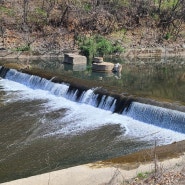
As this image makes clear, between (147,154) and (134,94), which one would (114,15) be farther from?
(147,154)

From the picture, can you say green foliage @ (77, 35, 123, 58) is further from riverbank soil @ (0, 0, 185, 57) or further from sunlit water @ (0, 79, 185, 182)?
sunlit water @ (0, 79, 185, 182)

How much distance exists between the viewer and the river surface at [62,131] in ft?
37.8

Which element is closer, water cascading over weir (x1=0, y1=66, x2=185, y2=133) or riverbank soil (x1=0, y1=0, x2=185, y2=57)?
water cascading over weir (x1=0, y1=66, x2=185, y2=133)

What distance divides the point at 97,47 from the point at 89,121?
16841 mm

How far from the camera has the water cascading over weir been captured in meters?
14.5

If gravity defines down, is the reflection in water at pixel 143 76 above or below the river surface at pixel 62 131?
above

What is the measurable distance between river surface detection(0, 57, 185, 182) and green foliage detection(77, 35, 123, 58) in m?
9.69

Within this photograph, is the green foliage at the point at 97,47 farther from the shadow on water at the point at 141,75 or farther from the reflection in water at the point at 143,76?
the reflection in water at the point at 143,76

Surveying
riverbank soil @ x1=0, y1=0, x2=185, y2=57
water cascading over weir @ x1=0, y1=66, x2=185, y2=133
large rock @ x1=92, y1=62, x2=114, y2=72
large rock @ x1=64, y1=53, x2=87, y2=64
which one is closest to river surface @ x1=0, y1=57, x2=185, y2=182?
water cascading over weir @ x1=0, y1=66, x2=185, y2=133

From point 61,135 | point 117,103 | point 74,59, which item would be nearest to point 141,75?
point 74,59

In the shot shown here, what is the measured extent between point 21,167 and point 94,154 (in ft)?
7.10

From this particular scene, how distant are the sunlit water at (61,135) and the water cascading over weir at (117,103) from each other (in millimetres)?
277

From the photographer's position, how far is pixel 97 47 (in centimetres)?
3170

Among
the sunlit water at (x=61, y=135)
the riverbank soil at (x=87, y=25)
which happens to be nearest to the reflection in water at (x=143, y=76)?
the sunlit water at (x=61, y=135)
